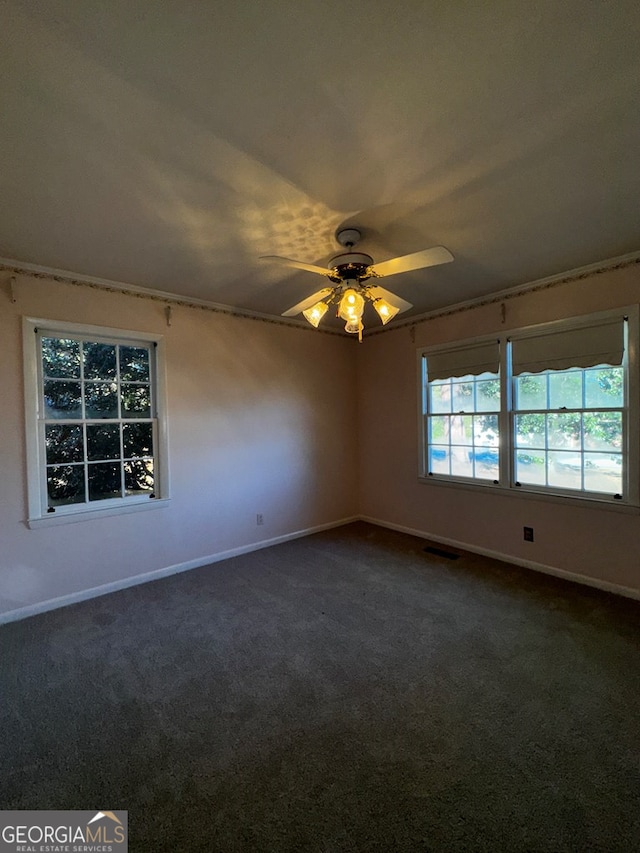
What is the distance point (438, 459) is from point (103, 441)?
3350 mm

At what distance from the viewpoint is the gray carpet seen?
50.8 inches

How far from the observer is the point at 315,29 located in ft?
3.83

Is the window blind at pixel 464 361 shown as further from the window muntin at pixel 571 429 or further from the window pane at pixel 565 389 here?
the window pane at pixel 565 389

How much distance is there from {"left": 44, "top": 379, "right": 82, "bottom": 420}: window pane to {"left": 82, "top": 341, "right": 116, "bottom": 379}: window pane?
16 centimetres

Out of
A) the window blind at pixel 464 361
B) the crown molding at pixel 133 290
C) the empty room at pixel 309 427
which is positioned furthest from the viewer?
the window blind at pixel 464 361

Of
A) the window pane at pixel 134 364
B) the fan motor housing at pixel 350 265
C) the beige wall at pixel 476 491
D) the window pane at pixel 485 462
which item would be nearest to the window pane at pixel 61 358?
the window pane at pixel 134 364

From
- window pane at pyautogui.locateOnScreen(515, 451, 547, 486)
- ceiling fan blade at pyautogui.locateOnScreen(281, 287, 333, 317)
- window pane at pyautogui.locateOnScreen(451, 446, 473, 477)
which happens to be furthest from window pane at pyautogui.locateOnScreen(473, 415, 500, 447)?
ceiling fan blade at pyautogui.locateOnScreen(281, 287, 333, 317)

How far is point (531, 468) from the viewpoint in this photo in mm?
3395

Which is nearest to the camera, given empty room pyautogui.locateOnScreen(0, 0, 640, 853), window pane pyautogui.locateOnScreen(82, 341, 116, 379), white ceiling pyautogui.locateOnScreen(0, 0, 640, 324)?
white ceiling pyautogui.locateOnScreen(0, 0, 640, 324)

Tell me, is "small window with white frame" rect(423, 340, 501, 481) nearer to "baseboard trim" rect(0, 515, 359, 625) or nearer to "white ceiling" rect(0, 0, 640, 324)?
"white ceiling" rect(0, 0, 640, 324)

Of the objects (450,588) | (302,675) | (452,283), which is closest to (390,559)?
(450,588)

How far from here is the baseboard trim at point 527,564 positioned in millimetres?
2879

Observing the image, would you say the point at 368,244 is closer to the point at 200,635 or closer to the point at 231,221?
the point at 231,221

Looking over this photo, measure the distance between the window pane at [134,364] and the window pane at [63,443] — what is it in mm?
596
